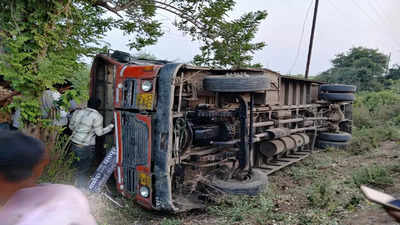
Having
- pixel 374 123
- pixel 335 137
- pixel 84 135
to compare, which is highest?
pixel 84 135

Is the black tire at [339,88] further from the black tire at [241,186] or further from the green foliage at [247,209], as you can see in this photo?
the green foliage at [247,209]

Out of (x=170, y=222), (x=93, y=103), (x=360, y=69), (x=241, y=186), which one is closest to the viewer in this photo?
(x=170, y=222)

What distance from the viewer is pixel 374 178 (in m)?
4.79

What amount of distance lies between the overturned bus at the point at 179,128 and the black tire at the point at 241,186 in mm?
14

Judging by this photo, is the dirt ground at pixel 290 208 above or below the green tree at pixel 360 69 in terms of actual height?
below

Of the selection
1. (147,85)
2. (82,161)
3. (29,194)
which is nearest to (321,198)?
(147,85)

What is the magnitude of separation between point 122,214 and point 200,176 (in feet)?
3.93

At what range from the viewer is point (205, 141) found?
4.61 meters

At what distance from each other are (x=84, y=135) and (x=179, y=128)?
1712mm

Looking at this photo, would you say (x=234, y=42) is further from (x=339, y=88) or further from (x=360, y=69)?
(x=360, y=69)

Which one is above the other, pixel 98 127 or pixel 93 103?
pixel 93 103

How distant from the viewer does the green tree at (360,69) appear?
28344mm

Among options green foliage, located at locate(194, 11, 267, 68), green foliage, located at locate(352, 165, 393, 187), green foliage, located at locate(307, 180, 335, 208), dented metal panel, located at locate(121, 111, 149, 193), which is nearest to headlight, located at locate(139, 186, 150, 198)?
dented metal panel, located at locate(121, 111, 149, 193)

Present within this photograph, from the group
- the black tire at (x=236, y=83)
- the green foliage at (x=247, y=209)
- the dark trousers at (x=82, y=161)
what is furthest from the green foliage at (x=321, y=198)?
the dark trousers at (x=82, y=161)
